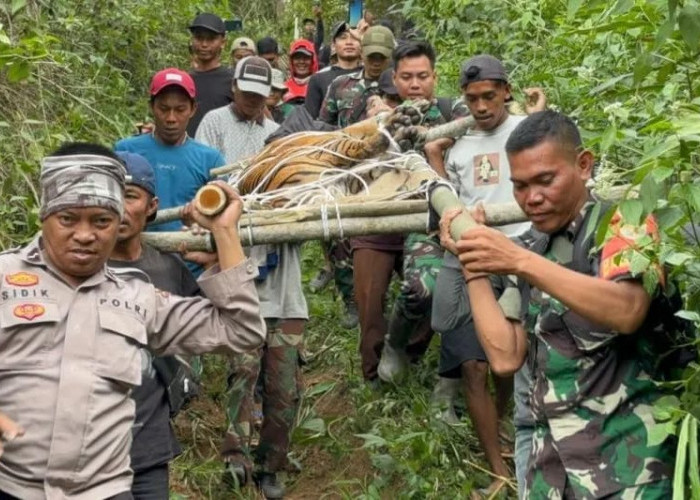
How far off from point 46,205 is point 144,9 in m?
6.37

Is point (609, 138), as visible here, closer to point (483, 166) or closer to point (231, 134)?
point (483, 166)

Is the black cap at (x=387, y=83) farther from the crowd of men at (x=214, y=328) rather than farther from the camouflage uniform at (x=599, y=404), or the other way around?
the camouflage uniform at (x=599, y=404)

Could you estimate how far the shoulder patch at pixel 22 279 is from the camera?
335 centimetres

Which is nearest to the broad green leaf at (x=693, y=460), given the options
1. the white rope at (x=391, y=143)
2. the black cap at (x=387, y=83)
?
the white rope at (x=391, y=143)

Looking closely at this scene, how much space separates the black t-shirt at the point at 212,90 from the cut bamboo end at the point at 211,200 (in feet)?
14.6

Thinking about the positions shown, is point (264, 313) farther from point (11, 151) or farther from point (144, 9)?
point (144, 9)

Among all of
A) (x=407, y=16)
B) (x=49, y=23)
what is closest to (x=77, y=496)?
(x=49, y=23)

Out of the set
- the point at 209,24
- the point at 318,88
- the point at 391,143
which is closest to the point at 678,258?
the point at 391,143

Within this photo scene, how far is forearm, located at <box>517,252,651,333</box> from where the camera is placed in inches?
120

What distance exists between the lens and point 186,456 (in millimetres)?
6293

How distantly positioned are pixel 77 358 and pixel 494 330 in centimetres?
116

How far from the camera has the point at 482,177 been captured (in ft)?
18.8

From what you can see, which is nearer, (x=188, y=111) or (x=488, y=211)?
(x=488, y=211)

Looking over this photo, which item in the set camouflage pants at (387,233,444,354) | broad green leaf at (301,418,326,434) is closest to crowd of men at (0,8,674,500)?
camouflage pants at (387,233,444,354)
